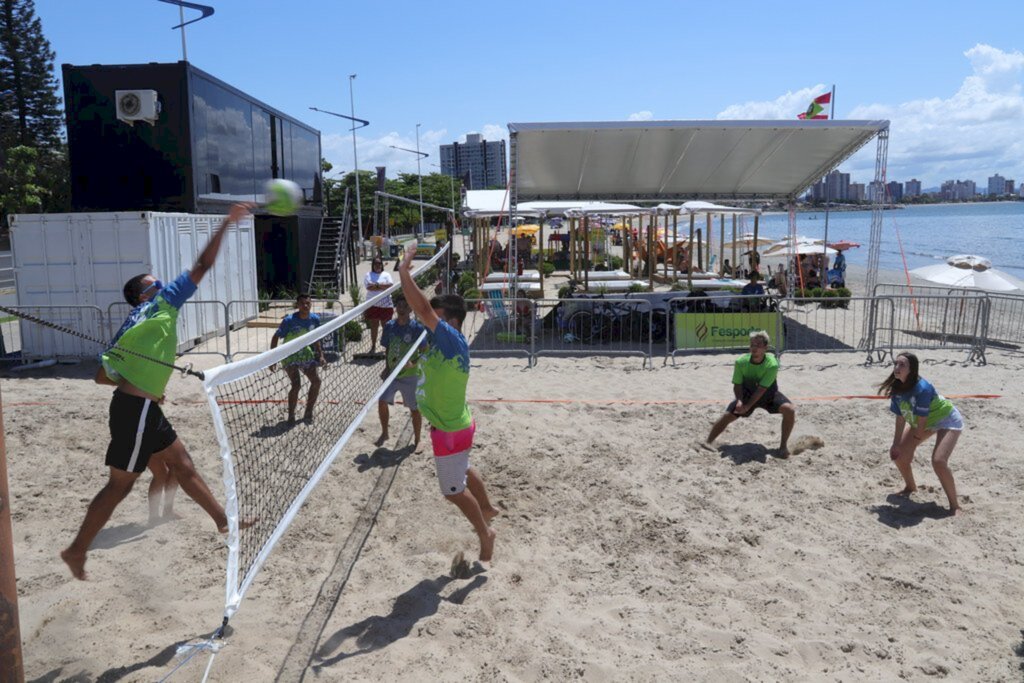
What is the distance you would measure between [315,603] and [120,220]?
9.36 metres

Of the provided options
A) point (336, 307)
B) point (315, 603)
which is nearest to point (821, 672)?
point (315, 603)

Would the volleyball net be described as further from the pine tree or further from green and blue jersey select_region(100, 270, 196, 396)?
the pine tree

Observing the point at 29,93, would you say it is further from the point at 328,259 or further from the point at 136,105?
the point at 136,105

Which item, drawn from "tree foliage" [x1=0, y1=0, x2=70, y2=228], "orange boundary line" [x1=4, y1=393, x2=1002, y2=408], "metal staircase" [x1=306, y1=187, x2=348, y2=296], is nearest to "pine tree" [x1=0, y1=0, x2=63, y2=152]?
"tree foliage" [x1=0, y1=0, x2=70, y2=228]

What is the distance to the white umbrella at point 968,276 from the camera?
49.1 feet

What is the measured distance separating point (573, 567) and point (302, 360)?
3954mm

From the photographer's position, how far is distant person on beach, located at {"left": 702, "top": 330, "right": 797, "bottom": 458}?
24.1 ft

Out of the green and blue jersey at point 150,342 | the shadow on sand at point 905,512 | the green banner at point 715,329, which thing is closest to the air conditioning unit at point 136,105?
the green banner at point 715,329

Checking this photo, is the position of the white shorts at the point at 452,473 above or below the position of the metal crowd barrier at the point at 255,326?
above

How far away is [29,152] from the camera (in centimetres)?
3212

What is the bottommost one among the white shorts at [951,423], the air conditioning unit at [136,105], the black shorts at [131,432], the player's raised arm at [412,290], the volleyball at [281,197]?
the white shorts at [951,423]

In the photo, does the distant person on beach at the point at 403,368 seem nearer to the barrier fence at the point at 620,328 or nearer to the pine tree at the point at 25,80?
the barrier fence at the point at 620,328

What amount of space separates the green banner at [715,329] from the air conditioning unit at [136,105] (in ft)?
32.6

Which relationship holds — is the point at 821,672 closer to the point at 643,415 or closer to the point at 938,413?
the point at 938,413
